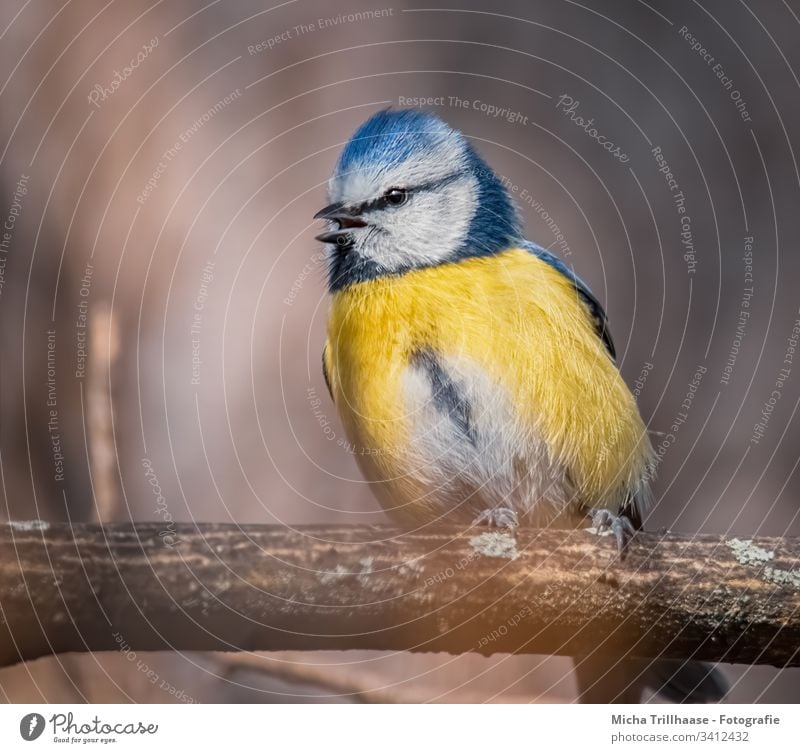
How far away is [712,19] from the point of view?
1.37 m

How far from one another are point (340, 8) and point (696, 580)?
0.96m

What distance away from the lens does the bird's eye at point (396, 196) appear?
1176 millimetres
